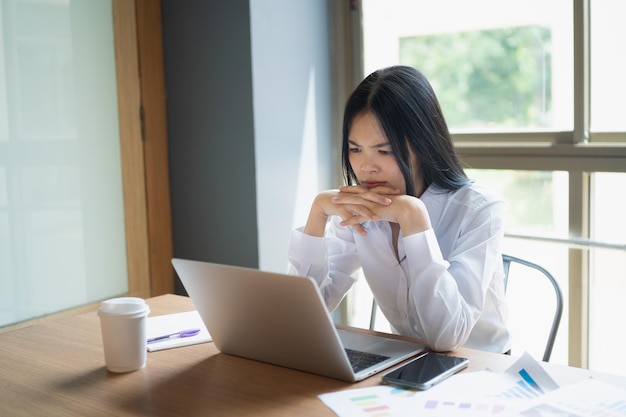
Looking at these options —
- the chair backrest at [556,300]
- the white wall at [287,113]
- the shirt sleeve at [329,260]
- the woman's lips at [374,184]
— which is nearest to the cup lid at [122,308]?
the shirt sleeve at [329,260]

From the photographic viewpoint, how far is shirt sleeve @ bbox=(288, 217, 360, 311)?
178cm

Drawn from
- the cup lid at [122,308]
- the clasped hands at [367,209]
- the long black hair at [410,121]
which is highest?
the long black hair at [410,121]

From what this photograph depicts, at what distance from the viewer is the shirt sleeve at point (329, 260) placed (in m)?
1.78

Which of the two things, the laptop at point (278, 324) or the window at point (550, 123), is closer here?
the laptop at point (278, 324)

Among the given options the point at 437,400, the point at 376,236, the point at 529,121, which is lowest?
the point at 437,400

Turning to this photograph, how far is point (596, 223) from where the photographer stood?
2387 mm

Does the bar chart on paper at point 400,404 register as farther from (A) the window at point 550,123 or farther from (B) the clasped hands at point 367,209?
(A) the window at point 550,123

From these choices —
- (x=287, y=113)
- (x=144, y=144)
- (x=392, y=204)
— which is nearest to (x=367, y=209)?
(x=392, y=204)

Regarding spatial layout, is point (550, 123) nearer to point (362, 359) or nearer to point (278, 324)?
point (362, 359)

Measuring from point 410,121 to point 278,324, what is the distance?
688 millimetres

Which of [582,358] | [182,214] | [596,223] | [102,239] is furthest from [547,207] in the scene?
[102,239]

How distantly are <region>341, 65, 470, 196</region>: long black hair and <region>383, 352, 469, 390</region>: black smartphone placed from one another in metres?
0.55

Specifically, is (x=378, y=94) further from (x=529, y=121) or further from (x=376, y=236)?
(x=529, y=121)

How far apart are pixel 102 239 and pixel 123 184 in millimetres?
220
